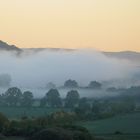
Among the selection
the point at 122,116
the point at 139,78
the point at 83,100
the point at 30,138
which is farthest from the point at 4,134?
the point at 139,78

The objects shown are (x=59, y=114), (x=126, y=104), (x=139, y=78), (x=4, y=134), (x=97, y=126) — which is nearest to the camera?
(x=4, y=134)

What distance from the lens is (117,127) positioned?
6825cm

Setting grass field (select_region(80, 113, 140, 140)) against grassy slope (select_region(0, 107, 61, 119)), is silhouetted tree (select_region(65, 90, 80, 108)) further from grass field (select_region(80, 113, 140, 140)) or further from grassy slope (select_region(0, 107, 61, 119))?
grass field (select_region(80, 113, 140, 140))

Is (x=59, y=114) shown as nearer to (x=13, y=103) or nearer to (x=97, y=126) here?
(x=97, y=126)

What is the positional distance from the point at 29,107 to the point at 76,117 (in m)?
27.7

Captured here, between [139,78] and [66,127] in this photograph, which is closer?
[66,127]

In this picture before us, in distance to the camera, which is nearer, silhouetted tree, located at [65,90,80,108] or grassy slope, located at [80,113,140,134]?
grassy slope, located at [80,113,140,134]

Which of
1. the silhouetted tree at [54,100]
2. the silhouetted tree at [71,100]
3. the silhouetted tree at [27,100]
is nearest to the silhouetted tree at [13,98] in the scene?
the silhouetted tree at [27,100]

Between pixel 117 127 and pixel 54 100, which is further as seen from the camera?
pixel 54 100

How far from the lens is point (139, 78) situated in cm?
19325

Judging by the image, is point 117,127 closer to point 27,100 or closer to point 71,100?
point 71,100

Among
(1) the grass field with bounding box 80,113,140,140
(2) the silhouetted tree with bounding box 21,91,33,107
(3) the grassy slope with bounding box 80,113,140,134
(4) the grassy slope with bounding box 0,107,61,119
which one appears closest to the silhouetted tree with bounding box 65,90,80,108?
(2) the silhouetted tree with bounding box 21,91,33,107

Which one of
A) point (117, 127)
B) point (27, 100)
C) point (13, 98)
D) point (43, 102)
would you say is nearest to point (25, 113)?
point (43, 102)

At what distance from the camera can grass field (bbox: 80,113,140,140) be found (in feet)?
195
